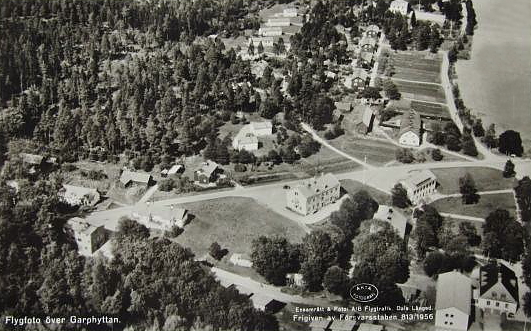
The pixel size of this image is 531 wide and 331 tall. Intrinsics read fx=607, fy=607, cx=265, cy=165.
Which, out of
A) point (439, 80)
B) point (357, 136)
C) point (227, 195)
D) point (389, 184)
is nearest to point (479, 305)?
point (389, 184)

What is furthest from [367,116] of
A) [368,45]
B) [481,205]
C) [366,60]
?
[368,45]

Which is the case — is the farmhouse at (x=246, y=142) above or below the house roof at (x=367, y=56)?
below

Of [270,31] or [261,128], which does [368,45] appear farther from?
[261,128]

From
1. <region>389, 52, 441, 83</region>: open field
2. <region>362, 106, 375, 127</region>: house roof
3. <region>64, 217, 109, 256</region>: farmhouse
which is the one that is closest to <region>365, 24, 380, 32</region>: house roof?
<region>389, 52, 441, 83</region>: open field

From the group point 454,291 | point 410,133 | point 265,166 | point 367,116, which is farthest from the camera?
point 367,116

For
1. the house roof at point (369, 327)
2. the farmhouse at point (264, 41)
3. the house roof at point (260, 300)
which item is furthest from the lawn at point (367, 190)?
the farmhouse at point (264, 41)

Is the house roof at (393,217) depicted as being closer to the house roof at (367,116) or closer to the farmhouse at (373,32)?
the house roof at (367,116)

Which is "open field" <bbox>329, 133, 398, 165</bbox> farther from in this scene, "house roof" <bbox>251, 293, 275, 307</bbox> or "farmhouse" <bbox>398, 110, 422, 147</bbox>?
"house roof" <bbox>251, 293, 275, 307</bbox>
